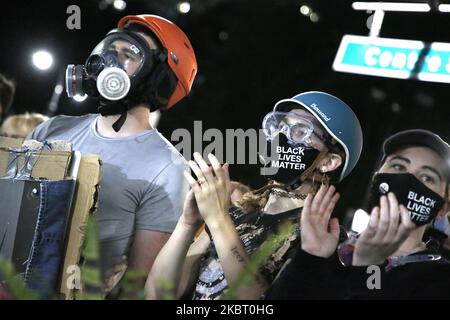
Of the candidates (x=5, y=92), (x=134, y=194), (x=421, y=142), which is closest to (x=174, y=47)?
(x=134, y=194)

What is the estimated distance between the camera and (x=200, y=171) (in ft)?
8.70

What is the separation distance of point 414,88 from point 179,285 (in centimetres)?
462

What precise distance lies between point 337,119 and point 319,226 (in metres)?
0.70

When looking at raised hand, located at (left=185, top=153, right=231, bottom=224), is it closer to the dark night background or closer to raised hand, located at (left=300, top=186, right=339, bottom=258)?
raised hand, located at (left=300, top=186, right=339, bottom=258)

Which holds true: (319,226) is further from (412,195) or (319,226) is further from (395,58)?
(395,58)

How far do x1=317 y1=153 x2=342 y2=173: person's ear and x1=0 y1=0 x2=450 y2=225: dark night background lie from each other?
3.13 m

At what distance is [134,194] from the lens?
3.07m

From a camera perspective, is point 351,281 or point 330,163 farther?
point 330,163

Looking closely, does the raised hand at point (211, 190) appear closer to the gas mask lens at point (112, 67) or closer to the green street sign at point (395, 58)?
the gas mask lens at point (112, 67)

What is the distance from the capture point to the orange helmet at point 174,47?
3.36 metres
